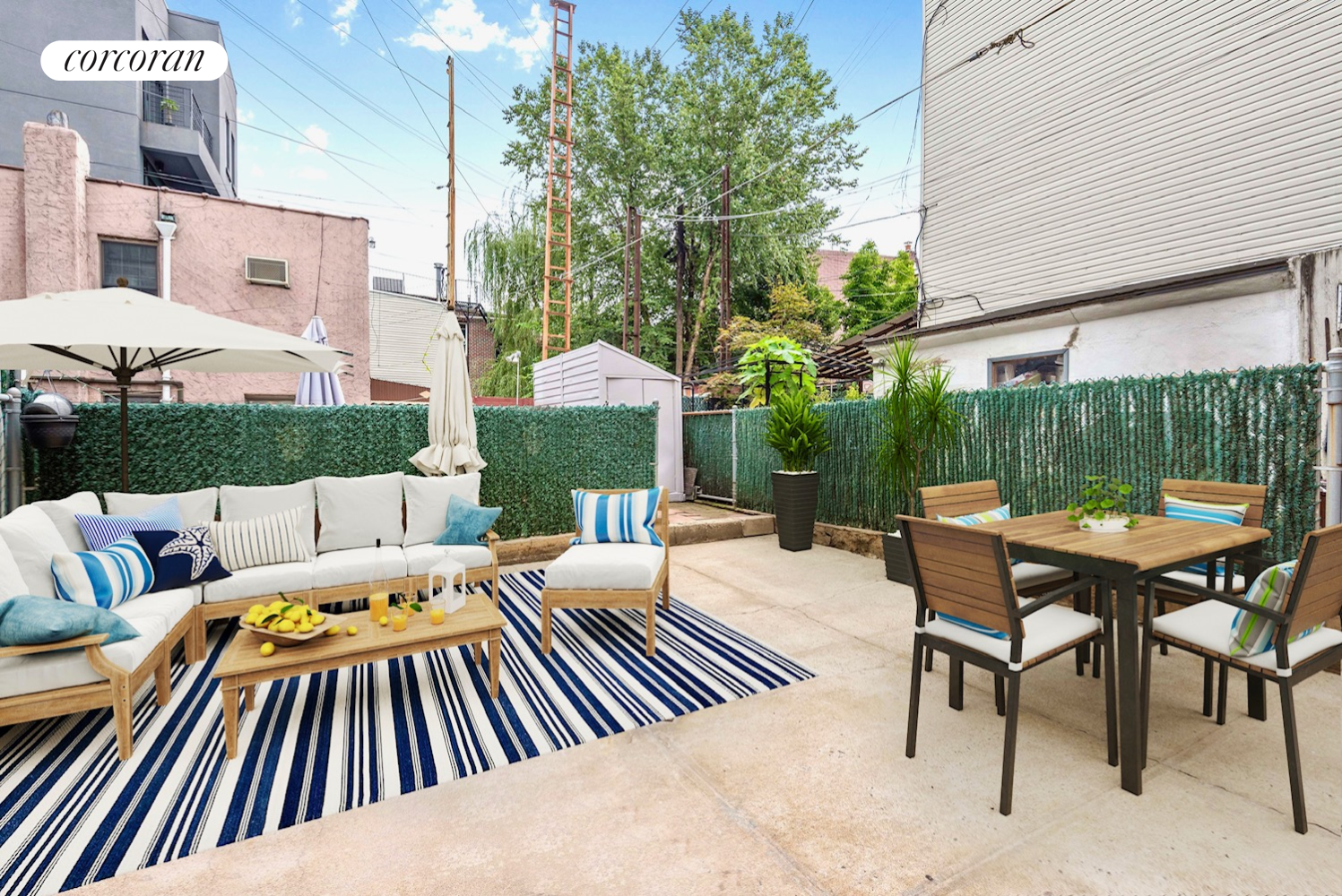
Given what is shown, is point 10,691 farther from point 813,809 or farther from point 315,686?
point 813,809

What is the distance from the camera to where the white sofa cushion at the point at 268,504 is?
4.12 meters

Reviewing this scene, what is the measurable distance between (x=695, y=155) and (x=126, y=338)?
→ 17166mm

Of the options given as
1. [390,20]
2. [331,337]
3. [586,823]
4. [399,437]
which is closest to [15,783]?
[586,823]

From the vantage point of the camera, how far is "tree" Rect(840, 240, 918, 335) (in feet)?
66.7

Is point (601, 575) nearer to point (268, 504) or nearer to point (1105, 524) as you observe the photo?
point (268, 504)

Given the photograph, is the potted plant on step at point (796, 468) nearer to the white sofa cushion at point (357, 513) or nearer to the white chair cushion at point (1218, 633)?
the white sofa cushion at point (357, 513)

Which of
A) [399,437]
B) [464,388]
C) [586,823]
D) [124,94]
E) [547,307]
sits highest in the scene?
[124,94]

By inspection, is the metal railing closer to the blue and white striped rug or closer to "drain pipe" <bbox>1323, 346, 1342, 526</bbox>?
the blue and white striped rug

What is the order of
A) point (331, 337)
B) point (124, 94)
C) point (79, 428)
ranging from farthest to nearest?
point (124, 94)
point (331, 337)
point (79, 428)

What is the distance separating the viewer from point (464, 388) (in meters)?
5.41

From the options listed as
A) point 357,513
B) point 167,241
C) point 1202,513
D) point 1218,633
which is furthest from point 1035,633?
point 167,241

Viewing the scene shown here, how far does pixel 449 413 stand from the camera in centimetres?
538

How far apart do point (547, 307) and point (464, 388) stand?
9.51 m

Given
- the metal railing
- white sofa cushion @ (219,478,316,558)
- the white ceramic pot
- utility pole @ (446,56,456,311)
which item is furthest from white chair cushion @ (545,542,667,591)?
the metal railing
